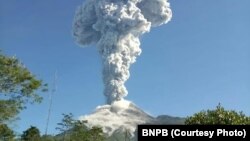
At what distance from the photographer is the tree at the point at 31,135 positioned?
227 feet

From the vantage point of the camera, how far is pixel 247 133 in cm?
1286

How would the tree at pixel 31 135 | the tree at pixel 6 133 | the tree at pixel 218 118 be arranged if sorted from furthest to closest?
the tree at pixel 31 135, the tree at pixel 218 118, the tree at pixel 6 133

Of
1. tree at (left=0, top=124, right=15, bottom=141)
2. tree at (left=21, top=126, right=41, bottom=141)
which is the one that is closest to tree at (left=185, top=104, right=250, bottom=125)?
tree at (left=0, top=124, right=15, bottom=141)

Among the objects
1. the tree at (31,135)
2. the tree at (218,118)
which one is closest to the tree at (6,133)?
the tree at (218,118)

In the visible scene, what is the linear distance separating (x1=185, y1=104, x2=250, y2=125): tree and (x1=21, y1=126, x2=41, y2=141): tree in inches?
1143

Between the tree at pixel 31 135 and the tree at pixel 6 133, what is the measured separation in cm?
3209

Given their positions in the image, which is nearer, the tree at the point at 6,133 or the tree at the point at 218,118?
the tree at the point at 6,133

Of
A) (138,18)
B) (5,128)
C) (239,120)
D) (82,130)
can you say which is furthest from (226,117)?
(138,18)

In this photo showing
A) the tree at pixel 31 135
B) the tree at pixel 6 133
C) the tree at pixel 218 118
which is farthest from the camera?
the tree at pixel 31 135

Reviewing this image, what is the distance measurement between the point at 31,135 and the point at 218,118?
107 feet

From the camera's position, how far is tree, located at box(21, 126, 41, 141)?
227 ft

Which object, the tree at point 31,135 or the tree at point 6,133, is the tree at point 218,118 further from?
the tree at point 31,135

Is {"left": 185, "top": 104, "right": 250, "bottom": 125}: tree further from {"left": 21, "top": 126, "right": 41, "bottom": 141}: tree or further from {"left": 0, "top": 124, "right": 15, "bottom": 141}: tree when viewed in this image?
{"left": 21, "top": 126, "right": 41, "bottom": 141}: tree

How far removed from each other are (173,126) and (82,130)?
2469 inches
